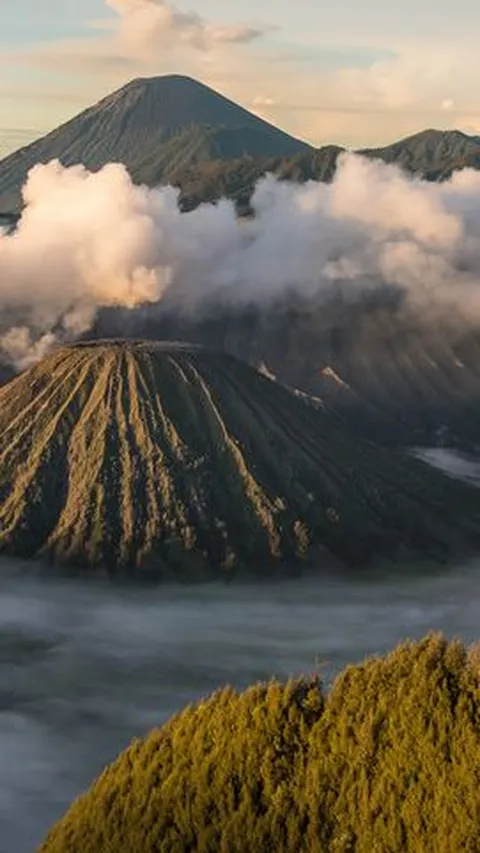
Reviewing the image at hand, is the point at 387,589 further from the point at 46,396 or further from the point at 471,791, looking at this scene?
the point at 471,791

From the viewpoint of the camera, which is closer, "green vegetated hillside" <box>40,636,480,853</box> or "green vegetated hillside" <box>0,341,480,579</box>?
"green vegetated hillside" <box>40,636,480,853</box>

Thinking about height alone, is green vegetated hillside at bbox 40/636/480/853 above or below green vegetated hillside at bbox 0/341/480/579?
below

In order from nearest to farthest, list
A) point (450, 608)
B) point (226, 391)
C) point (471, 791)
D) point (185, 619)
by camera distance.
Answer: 1. point (471, 791)
2. point (185, 619)
3. point (450, 608)
4. point (226, 391)

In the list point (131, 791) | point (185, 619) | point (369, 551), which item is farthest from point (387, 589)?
point (131, 791)

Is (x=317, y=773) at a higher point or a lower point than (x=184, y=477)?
lower
